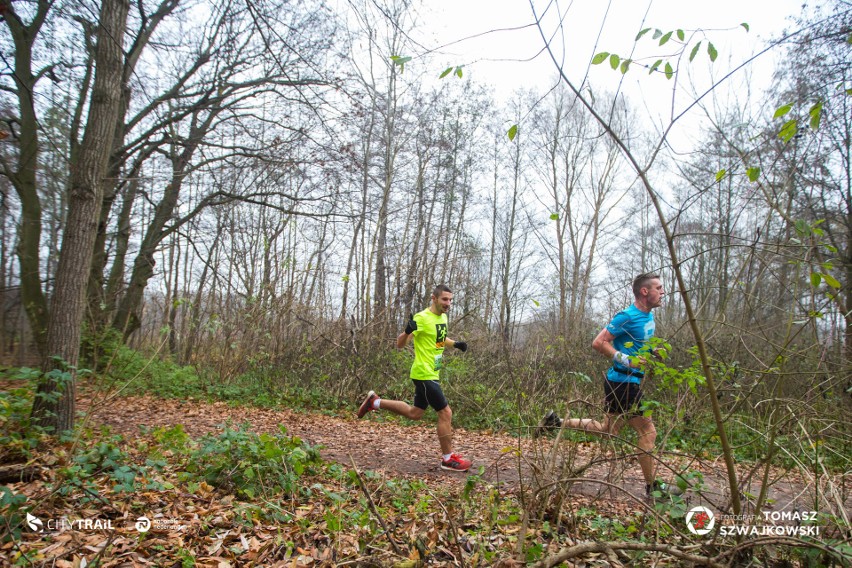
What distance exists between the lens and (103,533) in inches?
111

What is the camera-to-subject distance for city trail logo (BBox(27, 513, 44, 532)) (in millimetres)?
2682

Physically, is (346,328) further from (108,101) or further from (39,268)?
(108,101)

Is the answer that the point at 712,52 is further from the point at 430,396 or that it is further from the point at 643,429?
the point at 430,396

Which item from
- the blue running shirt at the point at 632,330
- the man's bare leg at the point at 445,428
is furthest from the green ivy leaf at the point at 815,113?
the man's bare leg at the point at 445,428

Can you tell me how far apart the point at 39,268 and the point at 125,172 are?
2587 millimetres

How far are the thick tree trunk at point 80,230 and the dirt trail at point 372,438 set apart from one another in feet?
1.31

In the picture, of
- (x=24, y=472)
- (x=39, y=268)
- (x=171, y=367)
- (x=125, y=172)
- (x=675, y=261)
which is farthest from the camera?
(x=171, y=367)

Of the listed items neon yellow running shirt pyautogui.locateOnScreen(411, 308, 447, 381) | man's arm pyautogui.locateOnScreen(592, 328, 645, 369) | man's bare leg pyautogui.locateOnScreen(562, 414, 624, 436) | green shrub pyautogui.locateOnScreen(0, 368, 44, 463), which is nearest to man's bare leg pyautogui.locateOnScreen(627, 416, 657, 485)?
man's bare leg pyautogui.locateOnScreen(562, 414, 624, 436)

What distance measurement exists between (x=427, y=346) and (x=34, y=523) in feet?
11.5

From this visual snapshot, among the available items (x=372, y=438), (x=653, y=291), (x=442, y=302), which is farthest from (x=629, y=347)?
(x=372, y=438)

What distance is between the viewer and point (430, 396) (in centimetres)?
527

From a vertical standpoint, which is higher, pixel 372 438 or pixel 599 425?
pixel 599 425

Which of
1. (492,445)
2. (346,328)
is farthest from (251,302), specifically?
(492,445)

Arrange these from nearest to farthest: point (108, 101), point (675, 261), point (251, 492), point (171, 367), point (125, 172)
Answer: point (675, 261)
point (251, 492)
point (108, 101)
point (125, 172)
point (171, 367)
